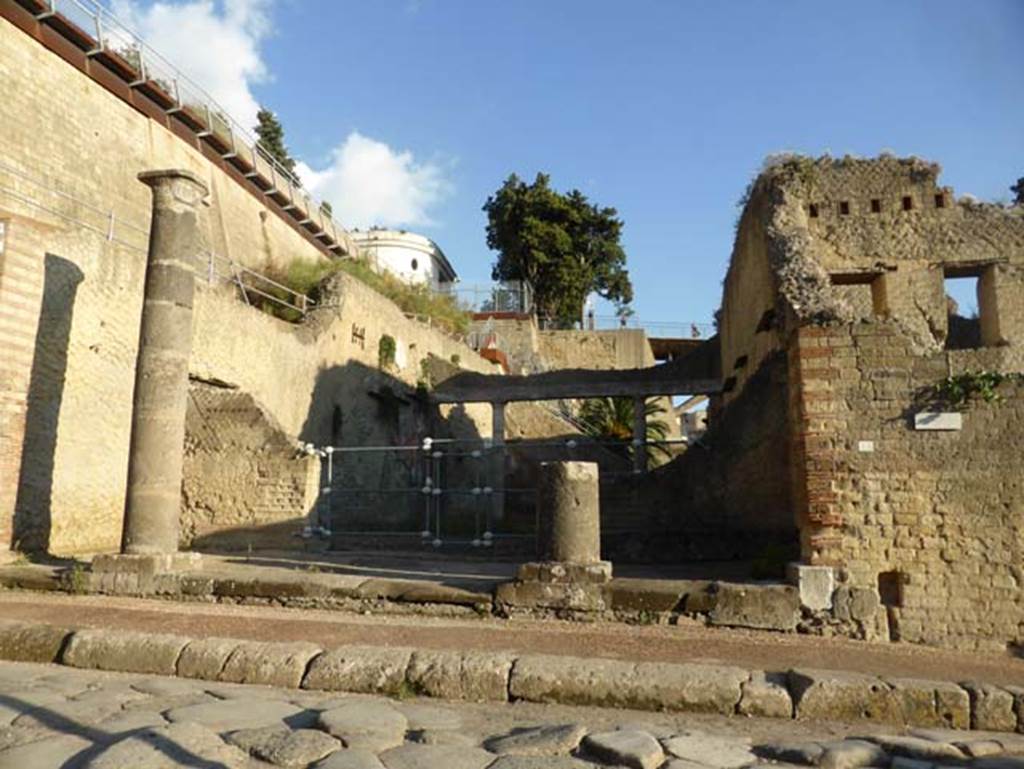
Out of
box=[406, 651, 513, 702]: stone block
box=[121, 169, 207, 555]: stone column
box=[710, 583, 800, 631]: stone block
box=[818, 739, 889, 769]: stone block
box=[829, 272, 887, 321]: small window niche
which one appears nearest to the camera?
box=[818, 739, 889, 769]: stone block

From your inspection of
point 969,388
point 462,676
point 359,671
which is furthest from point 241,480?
Result: point 969,388

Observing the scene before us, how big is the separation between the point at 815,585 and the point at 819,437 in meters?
1.50

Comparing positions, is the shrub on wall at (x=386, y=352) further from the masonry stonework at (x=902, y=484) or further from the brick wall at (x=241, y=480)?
the masonry stonework at (x=902, y=484)

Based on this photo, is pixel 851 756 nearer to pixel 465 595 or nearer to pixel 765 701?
pixel 765 701

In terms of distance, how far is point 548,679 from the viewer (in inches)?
217

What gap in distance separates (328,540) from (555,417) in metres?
13.8

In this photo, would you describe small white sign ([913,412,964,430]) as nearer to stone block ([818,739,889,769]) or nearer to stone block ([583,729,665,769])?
stone block ([818,739,889,769])

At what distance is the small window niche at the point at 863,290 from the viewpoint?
1427 cm

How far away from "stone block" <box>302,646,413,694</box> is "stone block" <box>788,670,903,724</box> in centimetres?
274

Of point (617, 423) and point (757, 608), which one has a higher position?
point (617, 423)

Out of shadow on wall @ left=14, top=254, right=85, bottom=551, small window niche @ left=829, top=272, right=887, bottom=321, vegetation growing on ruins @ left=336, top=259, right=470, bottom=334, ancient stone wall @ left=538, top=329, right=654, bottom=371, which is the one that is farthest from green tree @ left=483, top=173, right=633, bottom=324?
shadow on wall @ left=14, top=254, right=85, bottom=551

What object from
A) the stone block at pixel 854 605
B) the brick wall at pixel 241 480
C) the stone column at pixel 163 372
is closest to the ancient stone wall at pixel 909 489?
the stone block at pixel 854 605

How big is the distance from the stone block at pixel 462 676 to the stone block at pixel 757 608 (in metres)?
2.78

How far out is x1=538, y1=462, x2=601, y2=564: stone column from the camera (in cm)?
814
